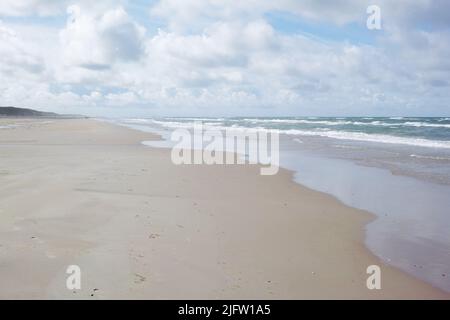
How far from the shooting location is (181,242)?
559cm

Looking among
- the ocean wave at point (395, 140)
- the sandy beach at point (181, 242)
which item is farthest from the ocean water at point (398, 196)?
the ocean wave at point (395, 140)

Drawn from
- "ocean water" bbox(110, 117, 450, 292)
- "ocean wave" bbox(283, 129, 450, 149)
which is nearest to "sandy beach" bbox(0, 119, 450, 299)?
"ocean water" bbox(110, 117, 450, 292)

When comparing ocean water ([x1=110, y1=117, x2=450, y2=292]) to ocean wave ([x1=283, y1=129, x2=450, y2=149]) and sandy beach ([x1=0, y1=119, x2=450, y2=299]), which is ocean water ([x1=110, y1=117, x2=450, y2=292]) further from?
ocean wave ([x1=283, y1=129, x2=450, y2=149])

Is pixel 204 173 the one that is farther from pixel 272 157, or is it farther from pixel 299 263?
pixel 299 263

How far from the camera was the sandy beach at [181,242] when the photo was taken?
4234 millimetres

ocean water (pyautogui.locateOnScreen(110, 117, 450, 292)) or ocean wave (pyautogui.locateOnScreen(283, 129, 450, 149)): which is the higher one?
ocean wave (pyautogui.locateOnScreen(283, 129, 450, 149))

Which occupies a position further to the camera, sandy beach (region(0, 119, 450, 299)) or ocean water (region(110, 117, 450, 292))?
ocean water (region(110, 117, 450, 292))

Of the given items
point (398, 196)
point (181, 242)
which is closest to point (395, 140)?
point (398, 196)

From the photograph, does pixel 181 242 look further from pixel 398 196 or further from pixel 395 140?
pixel 395 140

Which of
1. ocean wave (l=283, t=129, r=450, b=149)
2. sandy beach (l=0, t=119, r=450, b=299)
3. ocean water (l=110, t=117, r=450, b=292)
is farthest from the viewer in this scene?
ocean wave (l=283, t=129, r=450, b=149)

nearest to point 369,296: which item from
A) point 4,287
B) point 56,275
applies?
point 56,275

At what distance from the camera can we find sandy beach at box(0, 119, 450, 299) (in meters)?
4.23

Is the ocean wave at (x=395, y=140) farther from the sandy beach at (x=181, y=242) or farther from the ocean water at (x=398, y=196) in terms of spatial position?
the sandy beach at (x=181, y=242)

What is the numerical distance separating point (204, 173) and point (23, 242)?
7037mm
